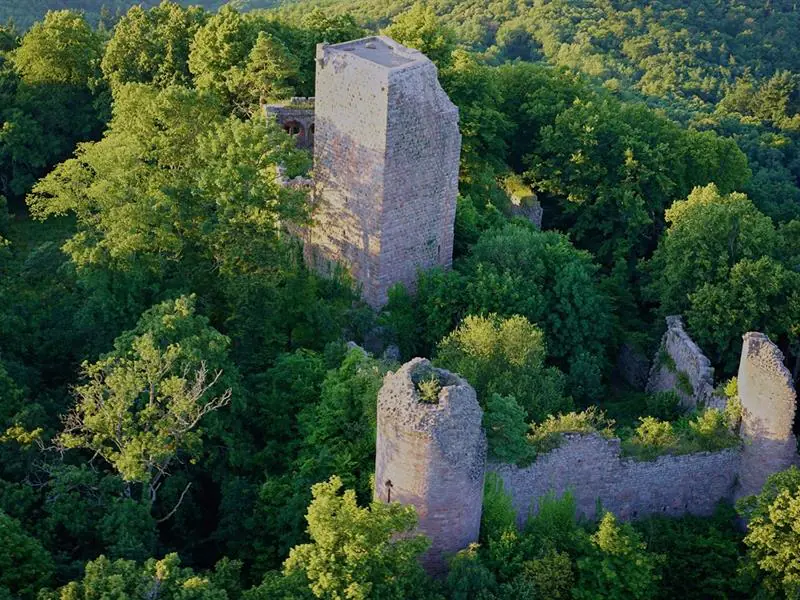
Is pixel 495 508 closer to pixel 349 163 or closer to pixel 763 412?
pixel 763 412

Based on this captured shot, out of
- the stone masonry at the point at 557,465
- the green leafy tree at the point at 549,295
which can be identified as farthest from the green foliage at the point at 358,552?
the green leafy tree at the point at 549,295

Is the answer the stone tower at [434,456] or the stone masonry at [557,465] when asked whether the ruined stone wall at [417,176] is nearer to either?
the stone masonry at [557,465]

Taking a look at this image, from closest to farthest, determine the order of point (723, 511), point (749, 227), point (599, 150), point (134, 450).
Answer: point (134, 450) < point (723, 511) < point (749, 227) < point (599, 150)

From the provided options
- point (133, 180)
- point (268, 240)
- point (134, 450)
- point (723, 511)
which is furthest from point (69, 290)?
point (723, 511)

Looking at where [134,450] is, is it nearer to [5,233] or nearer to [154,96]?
[154,96]

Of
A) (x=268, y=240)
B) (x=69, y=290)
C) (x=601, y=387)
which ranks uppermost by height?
(x=268, y=240)

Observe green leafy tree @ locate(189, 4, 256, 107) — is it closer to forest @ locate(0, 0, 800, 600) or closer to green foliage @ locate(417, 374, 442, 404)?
forest @ locate(0, 0, 800, 600)

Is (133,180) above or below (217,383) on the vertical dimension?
above
